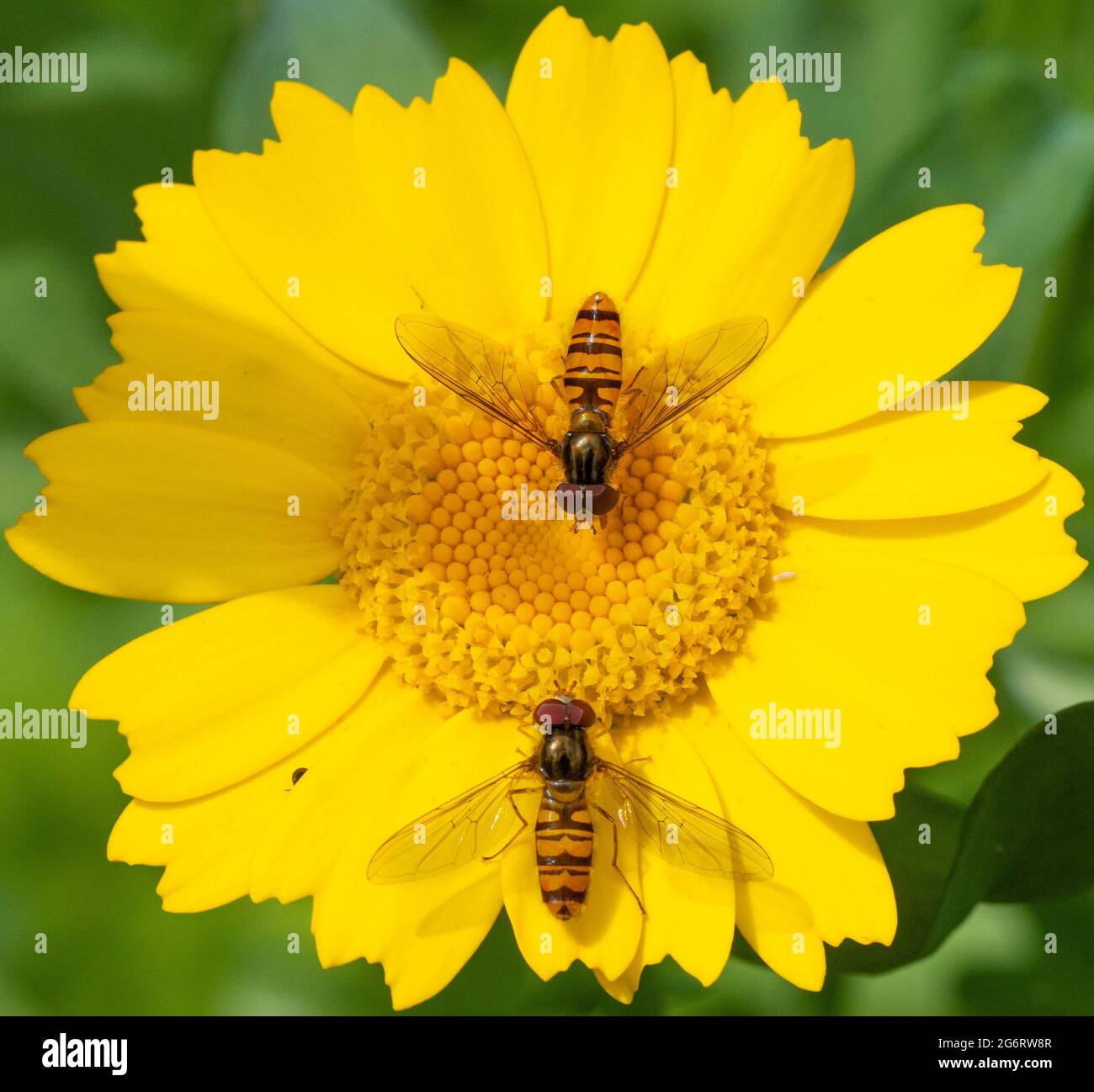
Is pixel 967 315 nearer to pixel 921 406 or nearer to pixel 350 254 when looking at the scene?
pixel 921 406

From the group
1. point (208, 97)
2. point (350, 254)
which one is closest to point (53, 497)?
point (350, 254)

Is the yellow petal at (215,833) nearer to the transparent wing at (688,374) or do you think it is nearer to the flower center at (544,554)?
the flower center at (544,554)

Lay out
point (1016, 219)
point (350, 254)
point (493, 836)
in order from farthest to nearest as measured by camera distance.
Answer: point (1016, 219) < point (350, 254) < point (493, 836)

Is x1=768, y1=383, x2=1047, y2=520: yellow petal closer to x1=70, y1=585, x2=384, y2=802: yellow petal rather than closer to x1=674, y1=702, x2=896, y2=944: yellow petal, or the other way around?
x1=674, y1=702, x2=896, y2=944: yellow petal

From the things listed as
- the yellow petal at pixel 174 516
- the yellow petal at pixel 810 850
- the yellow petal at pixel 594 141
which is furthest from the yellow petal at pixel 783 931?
the yellow petal at pixel 594 141

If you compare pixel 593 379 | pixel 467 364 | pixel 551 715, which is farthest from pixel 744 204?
pixel 551 715
